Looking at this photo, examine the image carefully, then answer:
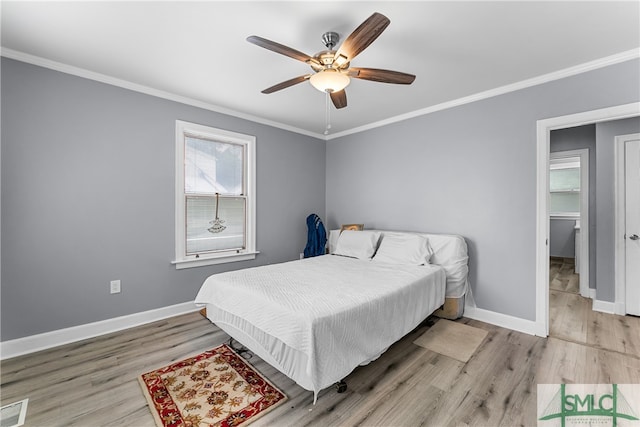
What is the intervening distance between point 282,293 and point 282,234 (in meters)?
2.25

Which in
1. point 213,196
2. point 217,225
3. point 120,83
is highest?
point 120,83

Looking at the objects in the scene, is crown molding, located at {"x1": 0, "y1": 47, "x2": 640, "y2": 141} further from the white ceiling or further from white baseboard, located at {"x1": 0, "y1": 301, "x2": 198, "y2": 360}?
white baseboard, located at {"x1": 0, "y1": 301, "x2": 198, "y2": 360}

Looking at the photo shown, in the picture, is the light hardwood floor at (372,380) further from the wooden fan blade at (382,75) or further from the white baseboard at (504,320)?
the wooden fan blade at (382,75)

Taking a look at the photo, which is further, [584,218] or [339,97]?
[584,218]

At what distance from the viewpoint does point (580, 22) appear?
6.23 ft

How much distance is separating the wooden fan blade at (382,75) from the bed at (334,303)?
5.38ft

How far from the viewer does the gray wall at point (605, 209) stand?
3260mm

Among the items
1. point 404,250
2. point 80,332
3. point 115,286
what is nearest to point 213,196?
point 115,286

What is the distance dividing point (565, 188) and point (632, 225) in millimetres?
3514

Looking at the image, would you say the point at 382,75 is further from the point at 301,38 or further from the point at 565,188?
the point at 565,188

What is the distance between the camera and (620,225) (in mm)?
3215

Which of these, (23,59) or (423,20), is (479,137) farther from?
(23,59)

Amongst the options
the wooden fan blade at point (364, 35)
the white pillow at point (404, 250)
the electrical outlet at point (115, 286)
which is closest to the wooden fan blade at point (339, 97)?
the wooden fan blade at point (364, 35)

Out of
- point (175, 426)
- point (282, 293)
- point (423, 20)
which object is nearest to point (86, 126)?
point (282, 293)
